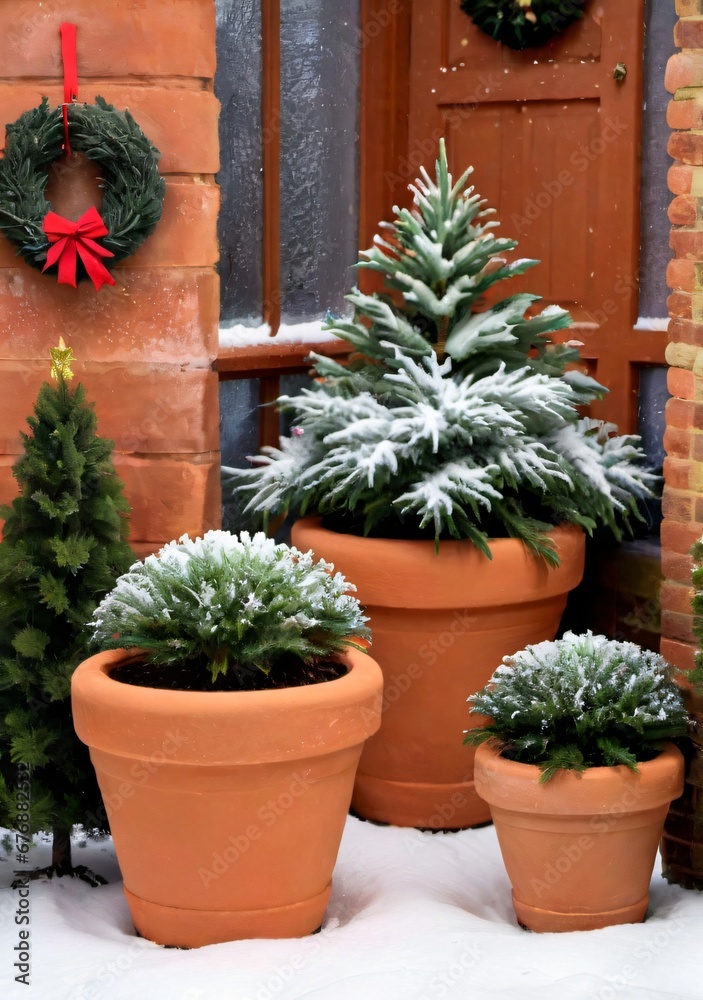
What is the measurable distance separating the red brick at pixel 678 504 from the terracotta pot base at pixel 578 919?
882 mm

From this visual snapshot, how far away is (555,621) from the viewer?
12.2ft

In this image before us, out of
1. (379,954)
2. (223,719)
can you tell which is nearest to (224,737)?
(223,719)

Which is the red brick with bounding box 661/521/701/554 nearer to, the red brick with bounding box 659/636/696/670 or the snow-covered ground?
the red brick with bounding box 659/636/696/670

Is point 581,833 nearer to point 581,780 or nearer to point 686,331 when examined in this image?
point 581,780

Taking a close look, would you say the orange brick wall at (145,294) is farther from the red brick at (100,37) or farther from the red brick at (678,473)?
the red brick at (678,473)

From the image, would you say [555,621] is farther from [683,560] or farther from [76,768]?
[76,768]

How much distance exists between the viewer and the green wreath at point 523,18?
4105mm

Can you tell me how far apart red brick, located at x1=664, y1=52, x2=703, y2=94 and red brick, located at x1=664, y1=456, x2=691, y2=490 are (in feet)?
2.81

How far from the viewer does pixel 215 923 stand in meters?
2.82

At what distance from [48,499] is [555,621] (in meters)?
1.48

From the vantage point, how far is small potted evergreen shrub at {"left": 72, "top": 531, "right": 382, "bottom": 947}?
2.71 meters

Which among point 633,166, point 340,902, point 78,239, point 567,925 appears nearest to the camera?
point 567,925

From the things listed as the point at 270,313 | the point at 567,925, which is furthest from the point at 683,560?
the point at 270,313

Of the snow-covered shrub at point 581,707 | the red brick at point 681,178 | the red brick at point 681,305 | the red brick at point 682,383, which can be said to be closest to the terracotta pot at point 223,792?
the snow-covered shrub at point 581,707
